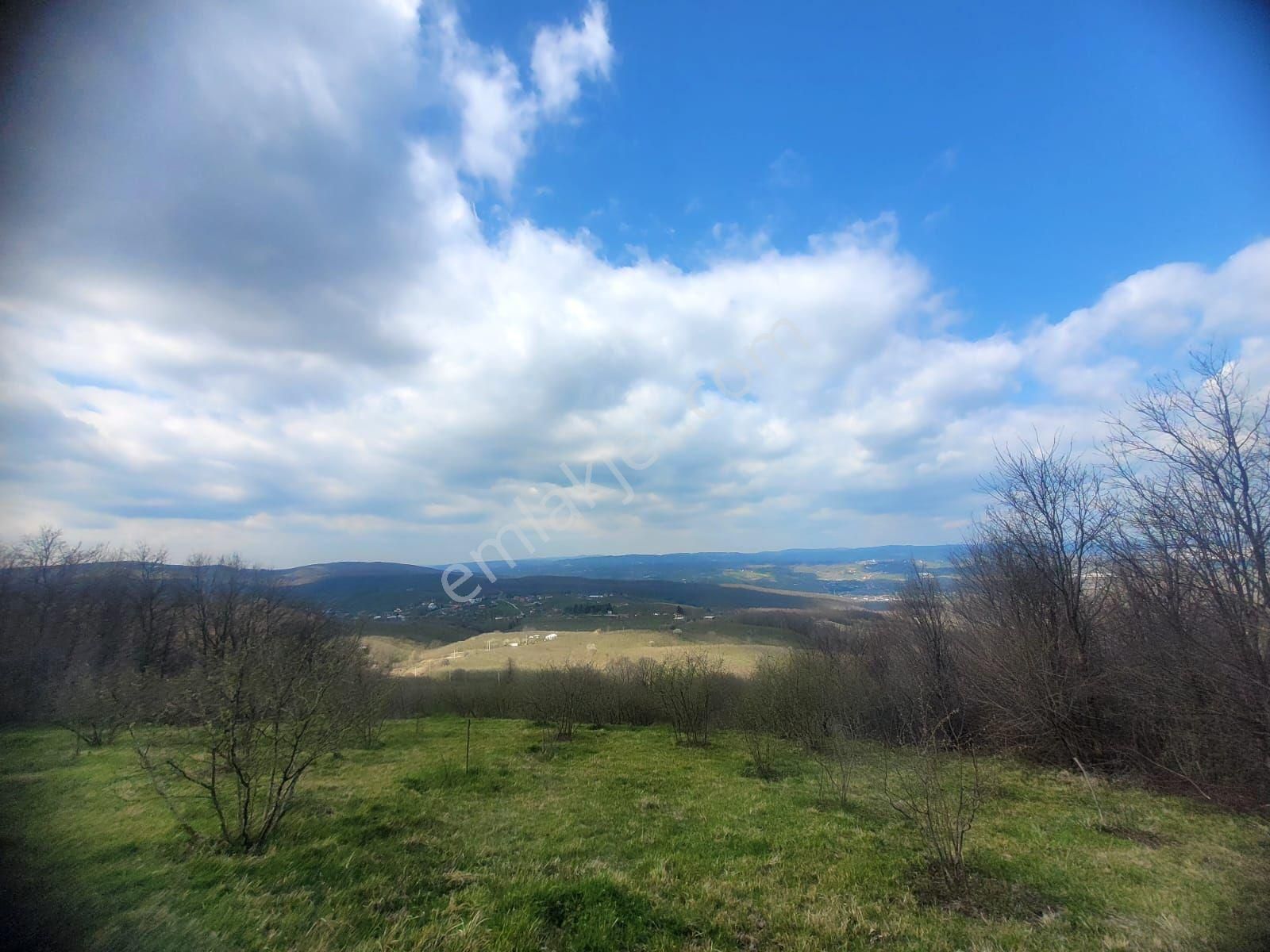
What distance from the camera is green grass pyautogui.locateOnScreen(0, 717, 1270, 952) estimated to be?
4840 millimetres

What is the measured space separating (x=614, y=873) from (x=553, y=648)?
50.5 metres

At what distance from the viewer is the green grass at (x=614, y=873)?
4840 mm

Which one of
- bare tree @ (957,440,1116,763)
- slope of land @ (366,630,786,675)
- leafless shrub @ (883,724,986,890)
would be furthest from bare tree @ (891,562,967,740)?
slope of land @ (366,630,786,675)

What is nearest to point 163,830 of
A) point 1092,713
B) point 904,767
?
point 904,767

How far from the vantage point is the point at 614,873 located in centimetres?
647

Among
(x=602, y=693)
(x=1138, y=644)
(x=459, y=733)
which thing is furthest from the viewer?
(x=602, y=693)

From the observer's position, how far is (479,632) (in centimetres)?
7344

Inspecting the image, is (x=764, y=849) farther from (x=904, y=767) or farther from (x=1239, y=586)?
(x=1239, y=586)

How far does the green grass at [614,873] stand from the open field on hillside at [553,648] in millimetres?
27665

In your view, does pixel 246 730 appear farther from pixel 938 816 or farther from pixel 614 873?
pixel 938 816

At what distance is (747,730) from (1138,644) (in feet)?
47.7

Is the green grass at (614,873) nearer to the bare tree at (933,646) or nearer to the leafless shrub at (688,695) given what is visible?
the bare tree at (933,646)

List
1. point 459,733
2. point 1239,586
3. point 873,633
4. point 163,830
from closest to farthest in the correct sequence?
point 163,830, point 1239,586, point 459,733, point 873,633

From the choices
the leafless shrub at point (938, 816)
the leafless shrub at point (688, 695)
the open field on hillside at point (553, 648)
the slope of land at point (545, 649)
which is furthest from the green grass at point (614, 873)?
the open field on hillside at point (553, 648)
